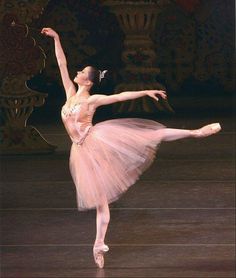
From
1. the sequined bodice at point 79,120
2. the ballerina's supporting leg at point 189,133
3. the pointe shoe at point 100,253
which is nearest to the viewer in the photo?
the ballerina's supporting leg at point 189,133

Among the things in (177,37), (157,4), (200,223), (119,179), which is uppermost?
(119,179)

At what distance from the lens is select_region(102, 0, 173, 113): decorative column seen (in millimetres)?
18859

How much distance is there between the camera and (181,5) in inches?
797

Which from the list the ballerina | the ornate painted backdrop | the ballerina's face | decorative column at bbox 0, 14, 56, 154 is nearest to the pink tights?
the ballerina

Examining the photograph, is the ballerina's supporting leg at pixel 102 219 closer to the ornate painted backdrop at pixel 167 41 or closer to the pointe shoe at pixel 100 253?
the pointe shoe at pixel 100 253

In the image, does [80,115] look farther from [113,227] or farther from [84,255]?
[113,227]

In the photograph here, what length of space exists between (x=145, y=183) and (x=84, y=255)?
3741 millimetres

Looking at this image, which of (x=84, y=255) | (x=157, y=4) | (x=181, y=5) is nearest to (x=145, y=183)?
(x=84, y=255)

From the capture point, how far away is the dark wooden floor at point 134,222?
27.0 feet

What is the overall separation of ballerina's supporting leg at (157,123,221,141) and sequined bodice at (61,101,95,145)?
512 mm

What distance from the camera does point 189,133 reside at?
798 cm

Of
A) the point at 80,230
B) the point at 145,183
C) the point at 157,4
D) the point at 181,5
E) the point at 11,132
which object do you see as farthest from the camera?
the point at 181,5

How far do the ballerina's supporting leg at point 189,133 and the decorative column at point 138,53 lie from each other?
10.6 meters

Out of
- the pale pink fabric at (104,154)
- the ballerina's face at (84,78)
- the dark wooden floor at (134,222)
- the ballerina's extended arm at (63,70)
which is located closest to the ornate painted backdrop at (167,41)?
the dark wooden floor at (134,222)
